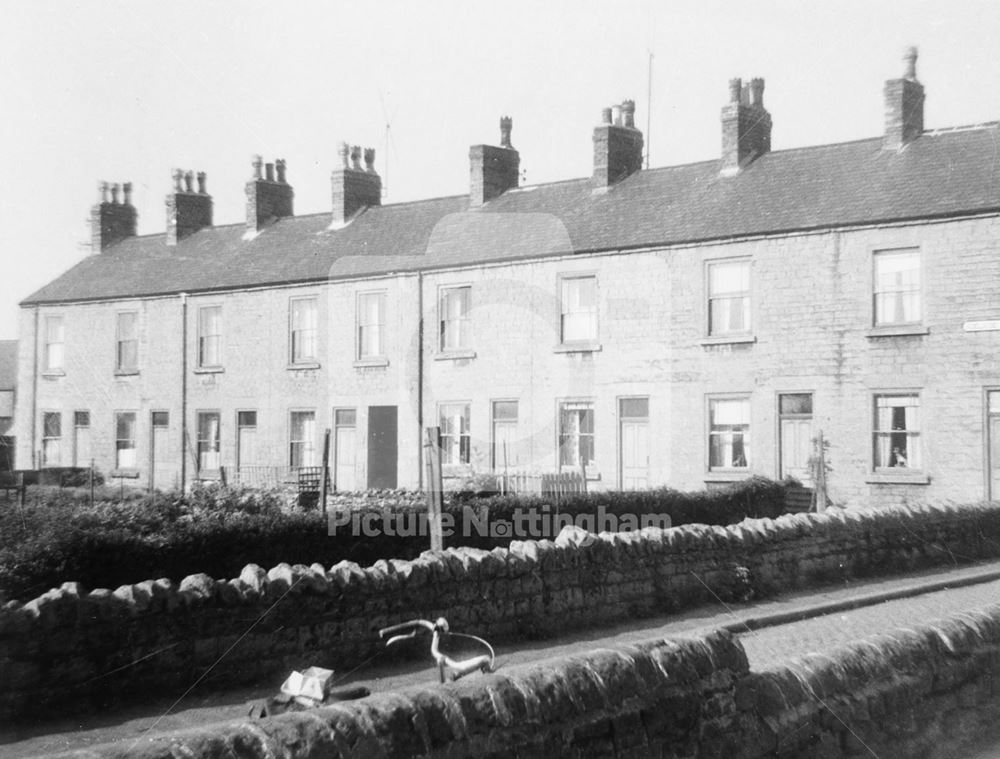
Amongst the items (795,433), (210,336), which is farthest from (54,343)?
(795,433)

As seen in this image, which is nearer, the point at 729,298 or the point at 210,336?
the point at 729,298

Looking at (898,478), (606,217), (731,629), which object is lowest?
(731,629)

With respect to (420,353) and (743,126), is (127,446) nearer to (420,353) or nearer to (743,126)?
(420,353)

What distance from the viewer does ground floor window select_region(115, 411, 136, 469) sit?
36.0 m

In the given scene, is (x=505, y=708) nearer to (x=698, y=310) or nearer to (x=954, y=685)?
(x=954, y=685)

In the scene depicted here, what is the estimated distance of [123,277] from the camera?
37.8 metres

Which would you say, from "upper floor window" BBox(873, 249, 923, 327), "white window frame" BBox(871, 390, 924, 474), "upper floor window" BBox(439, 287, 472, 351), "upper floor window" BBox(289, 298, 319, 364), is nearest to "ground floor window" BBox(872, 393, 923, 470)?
"white window frame" BBox(871, 390, 924, 474)

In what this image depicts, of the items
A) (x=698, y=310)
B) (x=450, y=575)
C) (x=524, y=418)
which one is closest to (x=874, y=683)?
(x=450, y=575)

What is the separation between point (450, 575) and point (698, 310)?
16239 mm

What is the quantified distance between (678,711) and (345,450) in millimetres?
26379

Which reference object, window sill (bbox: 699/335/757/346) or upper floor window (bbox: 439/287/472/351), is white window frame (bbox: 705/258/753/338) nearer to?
window sill (bbox: 699/335/757/346)

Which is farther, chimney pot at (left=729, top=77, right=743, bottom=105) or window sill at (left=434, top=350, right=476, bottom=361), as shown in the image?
window sill at (left=434, top=350, right=476, bottom=361)

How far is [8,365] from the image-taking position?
2227 inches

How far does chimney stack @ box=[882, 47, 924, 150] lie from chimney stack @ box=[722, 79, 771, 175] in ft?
10.2
